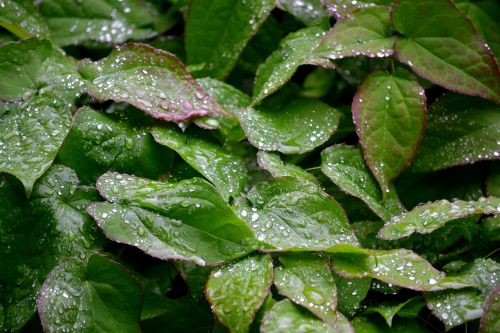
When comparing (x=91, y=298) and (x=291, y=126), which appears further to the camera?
(x=291, y=126)

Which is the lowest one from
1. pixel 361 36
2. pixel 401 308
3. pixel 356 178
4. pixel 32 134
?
pixel 401 308

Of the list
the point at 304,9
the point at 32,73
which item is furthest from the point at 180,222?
the point at 304,9

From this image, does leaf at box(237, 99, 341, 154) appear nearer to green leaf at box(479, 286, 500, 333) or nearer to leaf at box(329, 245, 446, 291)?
leaf at box(329, 245, 446, 291)

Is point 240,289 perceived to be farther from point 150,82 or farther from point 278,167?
point 150,82

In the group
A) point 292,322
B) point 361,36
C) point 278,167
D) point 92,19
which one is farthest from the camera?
point 92,19

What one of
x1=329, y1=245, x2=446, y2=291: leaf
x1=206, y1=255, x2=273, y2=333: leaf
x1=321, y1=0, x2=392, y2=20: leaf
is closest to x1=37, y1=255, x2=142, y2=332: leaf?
x1=206, y1=255, x2=273, y2=333: leaf

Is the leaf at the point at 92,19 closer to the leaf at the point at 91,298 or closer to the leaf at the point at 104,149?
the leaf at the point at 104,149
